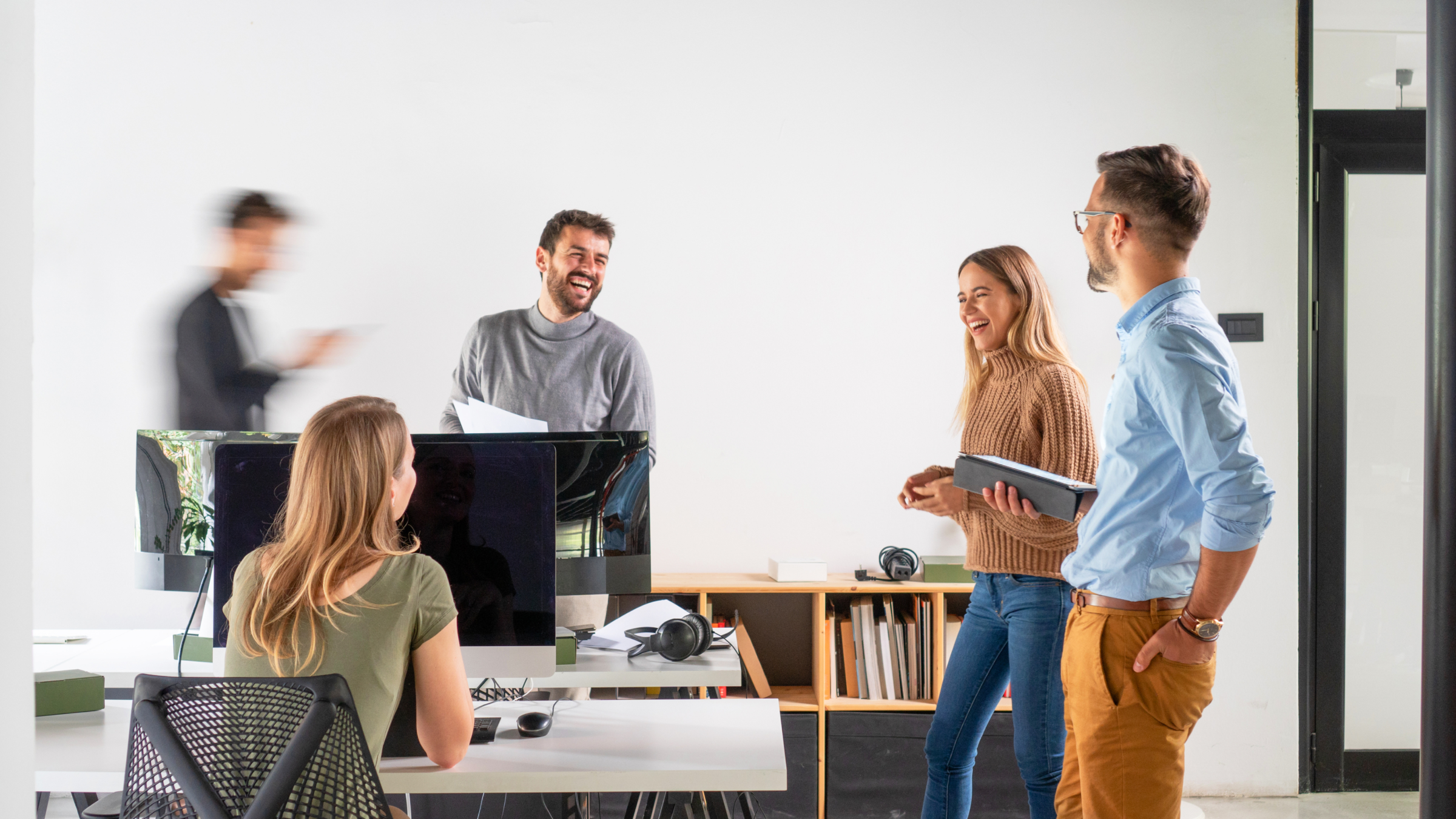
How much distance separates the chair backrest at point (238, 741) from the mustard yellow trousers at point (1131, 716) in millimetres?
1082

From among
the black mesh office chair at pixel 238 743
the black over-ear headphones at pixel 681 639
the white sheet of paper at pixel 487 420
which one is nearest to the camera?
the black mesh office chair at pixel 238 743

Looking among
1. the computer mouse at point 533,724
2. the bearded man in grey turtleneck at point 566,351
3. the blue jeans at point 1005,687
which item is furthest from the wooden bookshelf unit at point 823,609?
the computer mouse at point 533,724

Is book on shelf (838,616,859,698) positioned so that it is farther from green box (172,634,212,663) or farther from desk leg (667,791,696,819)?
green box (172,634,212,663)

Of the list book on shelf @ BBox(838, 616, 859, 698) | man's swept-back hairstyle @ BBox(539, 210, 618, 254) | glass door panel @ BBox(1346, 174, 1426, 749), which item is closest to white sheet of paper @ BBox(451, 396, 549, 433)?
man's swept-back hairstyle @ BBox(539, 210, 618, 254)

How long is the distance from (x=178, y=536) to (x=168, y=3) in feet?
7.69

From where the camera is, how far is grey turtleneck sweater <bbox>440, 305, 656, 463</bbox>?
320 cm

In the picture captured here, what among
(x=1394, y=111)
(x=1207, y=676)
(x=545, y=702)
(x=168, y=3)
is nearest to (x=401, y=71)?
(x=168, y=3)

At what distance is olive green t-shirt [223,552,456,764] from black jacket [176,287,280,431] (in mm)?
2135

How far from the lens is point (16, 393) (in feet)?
1.67

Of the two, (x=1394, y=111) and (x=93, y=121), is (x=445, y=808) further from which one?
(x=1394, y=111)

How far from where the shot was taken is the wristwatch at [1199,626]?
130 centimetres

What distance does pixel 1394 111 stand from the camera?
3.19 metres

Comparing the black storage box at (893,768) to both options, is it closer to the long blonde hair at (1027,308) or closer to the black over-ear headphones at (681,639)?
the black over-ear headphones at (681,639)

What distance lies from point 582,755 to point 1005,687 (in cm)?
99
